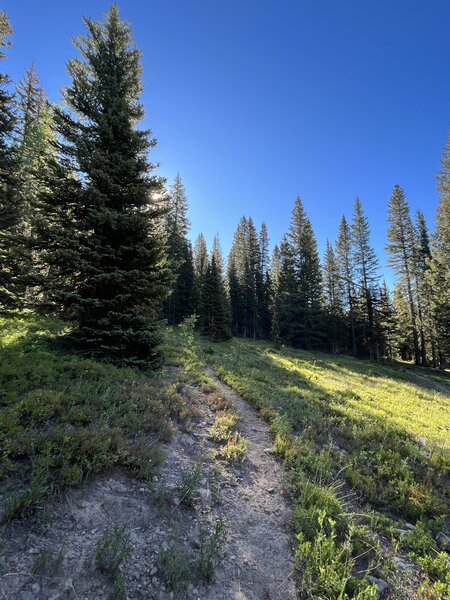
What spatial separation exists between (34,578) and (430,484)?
7.30 metres

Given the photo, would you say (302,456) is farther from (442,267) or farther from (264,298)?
(264,298)

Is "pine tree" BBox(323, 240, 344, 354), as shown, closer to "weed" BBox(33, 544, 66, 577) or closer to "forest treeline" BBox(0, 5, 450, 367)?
"forest treeline" BBox(0, 5, 450, 367)

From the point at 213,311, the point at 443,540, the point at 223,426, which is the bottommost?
the point at 443,540

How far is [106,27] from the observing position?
41.2ft

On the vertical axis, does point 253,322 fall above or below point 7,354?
above

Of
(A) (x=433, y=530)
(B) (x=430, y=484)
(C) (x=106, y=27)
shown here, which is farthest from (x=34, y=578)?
(C) (x=106, y=27)

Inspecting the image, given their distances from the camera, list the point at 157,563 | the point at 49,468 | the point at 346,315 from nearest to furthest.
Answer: the point at 157,563 < the point at 49,468 < the point at 346,315

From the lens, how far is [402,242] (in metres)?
41.1

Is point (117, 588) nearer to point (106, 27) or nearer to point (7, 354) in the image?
point (7, 354)

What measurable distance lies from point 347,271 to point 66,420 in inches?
1758

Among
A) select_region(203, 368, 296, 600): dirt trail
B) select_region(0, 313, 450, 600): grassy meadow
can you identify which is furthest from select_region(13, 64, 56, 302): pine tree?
select_region(203, 368, 296, 600): dirt trail

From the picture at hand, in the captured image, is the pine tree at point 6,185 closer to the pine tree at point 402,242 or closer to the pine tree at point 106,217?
the pine tree at point 106,217

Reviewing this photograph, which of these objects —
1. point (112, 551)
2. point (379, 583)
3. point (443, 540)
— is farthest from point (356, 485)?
point (112, 551)

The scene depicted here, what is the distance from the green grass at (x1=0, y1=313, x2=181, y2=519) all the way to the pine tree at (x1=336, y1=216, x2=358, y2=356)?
128ft
